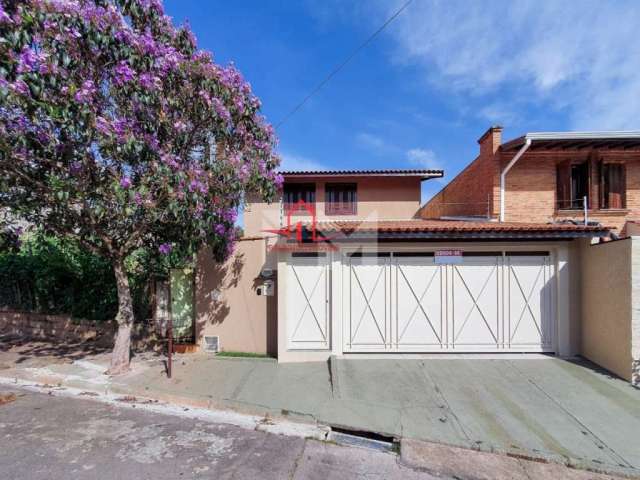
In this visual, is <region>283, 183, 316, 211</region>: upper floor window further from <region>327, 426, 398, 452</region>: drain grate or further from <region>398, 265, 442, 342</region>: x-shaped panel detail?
<region>327, 426, 398, 452</region>: drain grate

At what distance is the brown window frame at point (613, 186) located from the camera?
413 inches

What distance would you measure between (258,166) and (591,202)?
1074 cm

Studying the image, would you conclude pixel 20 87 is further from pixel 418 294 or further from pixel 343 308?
pixel 418 294

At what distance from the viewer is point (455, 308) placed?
7.06 metres

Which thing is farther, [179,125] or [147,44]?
[179,125]

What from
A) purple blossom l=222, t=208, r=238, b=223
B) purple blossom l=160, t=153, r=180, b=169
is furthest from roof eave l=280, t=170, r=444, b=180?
purple blossom l=160, t=153, r=180, b=169

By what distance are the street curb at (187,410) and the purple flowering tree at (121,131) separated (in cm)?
83

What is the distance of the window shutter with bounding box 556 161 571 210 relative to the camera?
10.5 meters

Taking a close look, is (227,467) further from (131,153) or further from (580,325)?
(580,325)

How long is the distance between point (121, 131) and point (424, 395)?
20.8 feet

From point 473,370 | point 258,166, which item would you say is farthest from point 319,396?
point 258,166

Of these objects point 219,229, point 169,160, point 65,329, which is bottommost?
point 65,329

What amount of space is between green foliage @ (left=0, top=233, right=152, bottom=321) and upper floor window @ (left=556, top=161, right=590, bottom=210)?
12.7 metres

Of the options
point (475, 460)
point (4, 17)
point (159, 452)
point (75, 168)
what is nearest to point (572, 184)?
point (475, 460)
